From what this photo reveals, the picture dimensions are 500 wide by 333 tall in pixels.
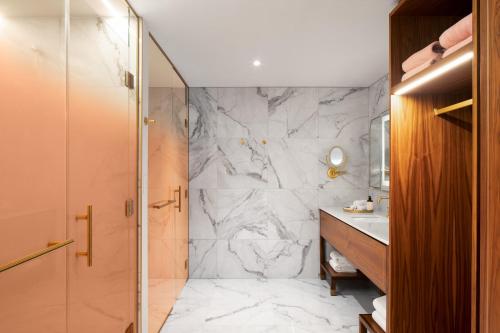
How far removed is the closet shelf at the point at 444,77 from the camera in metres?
1.14

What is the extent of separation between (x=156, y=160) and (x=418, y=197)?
179cm

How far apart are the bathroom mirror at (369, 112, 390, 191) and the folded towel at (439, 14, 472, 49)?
1.77 metres

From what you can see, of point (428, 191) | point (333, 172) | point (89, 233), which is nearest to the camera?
point (89, 233)

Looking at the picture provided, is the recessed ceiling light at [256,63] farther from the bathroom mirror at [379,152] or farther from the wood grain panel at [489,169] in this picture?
the wood grain panel at [489,169]

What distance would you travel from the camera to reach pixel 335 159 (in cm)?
356

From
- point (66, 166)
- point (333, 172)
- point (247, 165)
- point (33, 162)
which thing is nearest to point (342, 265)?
point (333, 172)

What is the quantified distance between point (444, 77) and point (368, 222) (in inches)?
60.9

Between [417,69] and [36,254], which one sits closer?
[36,254]

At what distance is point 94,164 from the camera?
4.50 ft

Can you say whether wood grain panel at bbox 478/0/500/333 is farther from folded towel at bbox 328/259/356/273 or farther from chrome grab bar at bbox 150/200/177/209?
folded towel at bbox 328/259/356/273

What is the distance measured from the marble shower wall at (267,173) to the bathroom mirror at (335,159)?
7 centimetres

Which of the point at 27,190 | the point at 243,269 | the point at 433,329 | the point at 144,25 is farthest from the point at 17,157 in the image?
the point at 243,269

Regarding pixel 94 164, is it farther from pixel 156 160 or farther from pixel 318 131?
pixel 318 131

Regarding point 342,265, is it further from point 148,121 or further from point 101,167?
point 101,167
